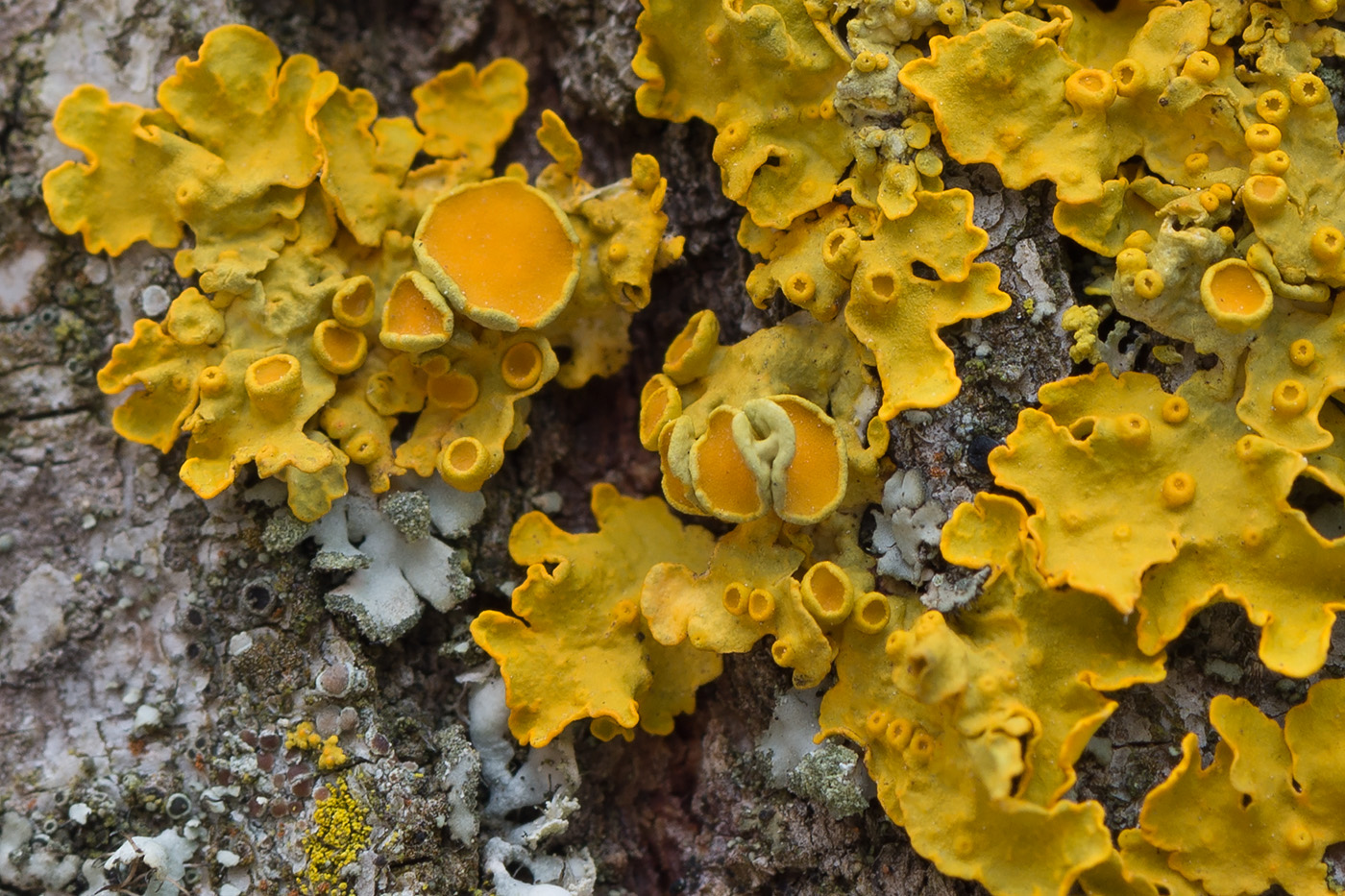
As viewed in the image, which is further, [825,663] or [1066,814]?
[825,663]

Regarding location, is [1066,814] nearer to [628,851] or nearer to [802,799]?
[802,799]

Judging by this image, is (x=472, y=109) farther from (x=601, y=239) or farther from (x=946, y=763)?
(x=946, y=763)

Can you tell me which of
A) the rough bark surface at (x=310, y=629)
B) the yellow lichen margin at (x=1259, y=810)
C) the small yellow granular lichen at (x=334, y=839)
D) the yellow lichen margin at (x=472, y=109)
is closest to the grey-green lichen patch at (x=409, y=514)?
the rough bark surface at (x=310, y=629)

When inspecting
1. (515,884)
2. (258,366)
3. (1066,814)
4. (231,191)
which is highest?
(231,191)

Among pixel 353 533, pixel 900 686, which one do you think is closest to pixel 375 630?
pixel 353 533

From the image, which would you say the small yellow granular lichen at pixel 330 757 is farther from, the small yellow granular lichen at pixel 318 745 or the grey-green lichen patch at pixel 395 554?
the grey-green lichen patch at pixel 395 554

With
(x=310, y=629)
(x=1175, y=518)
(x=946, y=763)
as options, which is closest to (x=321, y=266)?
(x=310, y=629)

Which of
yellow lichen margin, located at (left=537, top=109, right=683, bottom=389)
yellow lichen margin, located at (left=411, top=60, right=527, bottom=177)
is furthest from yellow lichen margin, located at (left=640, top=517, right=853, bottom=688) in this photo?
yellow lichen margin, located at (left=411, top=60, right=527, bottom=177)
